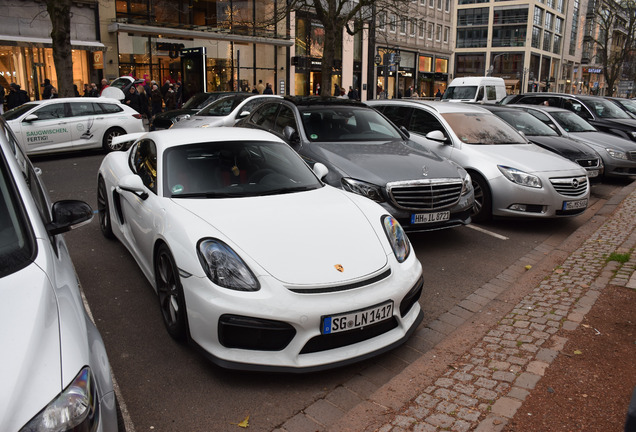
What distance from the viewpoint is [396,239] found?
4.05 m

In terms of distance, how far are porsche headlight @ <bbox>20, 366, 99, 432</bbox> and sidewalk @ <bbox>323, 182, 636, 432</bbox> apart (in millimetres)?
1518

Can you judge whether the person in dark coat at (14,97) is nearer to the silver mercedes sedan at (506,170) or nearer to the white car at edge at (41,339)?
the silver mercedes sedan at (506,170)

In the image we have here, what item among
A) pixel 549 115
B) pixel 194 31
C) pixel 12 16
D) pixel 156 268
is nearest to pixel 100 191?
pixel 156 268

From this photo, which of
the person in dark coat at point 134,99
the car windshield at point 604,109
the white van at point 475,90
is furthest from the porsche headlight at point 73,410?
the white van at point 475,90

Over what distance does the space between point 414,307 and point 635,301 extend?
230 cm

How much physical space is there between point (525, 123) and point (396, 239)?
25.3ft

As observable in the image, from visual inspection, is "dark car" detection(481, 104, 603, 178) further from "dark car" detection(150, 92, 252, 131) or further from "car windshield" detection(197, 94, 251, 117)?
"dark car" detection(150, 92, 252, 131)

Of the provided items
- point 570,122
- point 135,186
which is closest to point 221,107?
point 570,122

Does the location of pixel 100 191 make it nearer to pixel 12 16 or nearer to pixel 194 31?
pixel 12 16

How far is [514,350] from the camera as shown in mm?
3879

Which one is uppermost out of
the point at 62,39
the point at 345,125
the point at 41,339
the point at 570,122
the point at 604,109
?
the point at 62,39

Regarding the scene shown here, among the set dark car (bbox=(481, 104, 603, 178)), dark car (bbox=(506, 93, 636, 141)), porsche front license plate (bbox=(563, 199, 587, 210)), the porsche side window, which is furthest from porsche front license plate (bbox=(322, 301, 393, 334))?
dark car (bbox=(506, 93, 636, 141))

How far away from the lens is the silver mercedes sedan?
726 cm

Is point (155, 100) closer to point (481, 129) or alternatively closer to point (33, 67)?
point (33, 67)
